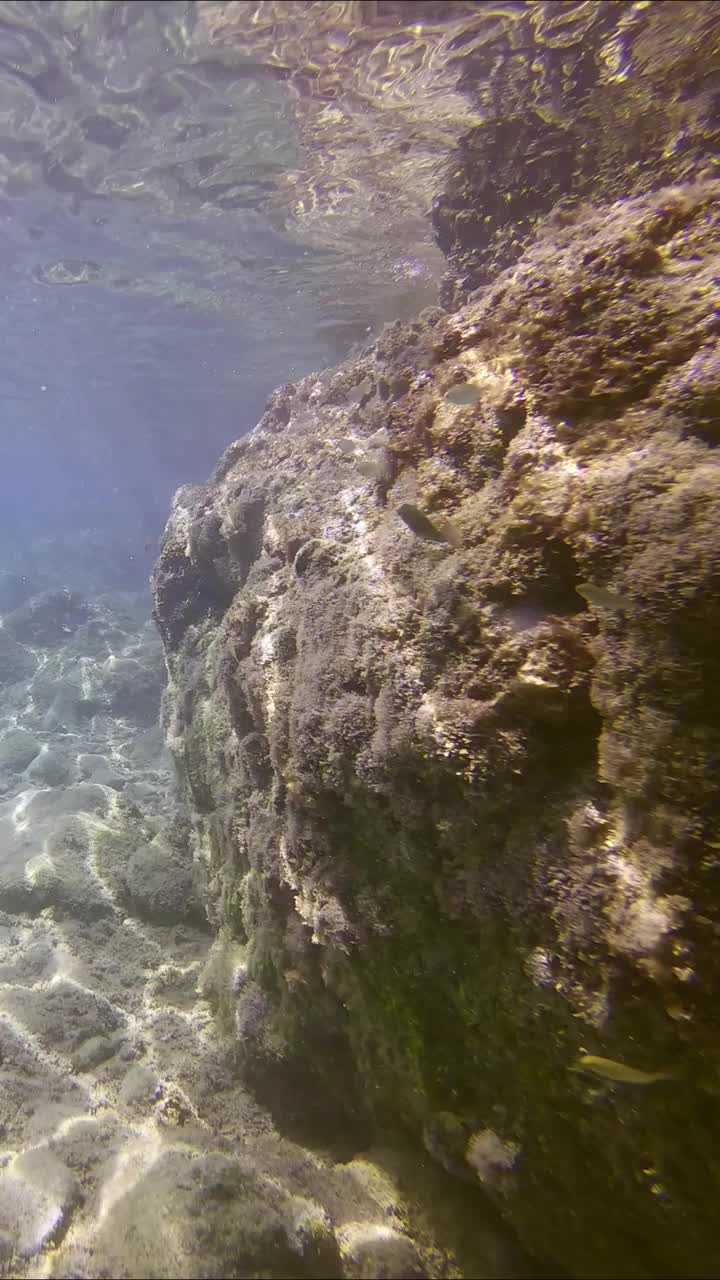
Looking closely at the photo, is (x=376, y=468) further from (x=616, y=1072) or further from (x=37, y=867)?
(x=37, y=867)

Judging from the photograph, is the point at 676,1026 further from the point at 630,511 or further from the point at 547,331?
the point at 547,331

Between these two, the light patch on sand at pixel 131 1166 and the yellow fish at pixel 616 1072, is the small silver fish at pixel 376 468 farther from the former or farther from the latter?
the light patch on sand at pixel 131 1166

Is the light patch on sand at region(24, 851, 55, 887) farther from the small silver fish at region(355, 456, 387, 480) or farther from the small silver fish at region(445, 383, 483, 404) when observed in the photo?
the small silver fish at region(445, 383, 483, 404)

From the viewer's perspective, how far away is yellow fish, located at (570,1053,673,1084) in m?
1.84

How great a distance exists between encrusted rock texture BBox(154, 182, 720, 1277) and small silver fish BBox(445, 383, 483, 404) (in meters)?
0.03

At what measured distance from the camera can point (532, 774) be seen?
2.25 meters

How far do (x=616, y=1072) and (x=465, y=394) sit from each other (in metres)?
3.08

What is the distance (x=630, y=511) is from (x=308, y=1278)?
339 cm

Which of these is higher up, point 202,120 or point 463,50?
point 202,120

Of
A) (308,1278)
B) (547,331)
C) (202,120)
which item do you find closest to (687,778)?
(547,331)

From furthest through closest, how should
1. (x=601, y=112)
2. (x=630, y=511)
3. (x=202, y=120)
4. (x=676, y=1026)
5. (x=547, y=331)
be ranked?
(x=202, y=120), (x=601, y=112), (x=547, y=331), (x=630, y=511), (x=676, y=1026)

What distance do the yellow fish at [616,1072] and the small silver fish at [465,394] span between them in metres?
3.04

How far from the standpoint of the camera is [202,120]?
38.6 ft

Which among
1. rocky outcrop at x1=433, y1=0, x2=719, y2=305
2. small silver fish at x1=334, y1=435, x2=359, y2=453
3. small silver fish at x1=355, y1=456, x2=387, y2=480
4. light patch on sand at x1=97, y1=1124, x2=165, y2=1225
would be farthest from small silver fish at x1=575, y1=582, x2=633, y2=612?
rocky outcrop at x1=433, y1=0, x2=719, y2=305
